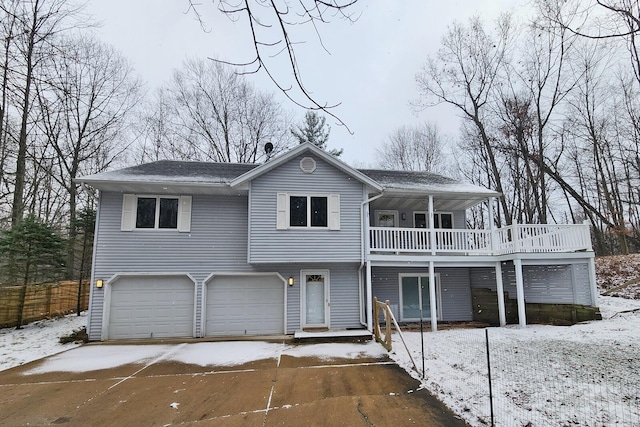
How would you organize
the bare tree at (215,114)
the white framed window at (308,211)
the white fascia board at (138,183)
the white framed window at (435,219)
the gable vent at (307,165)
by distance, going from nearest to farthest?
the white fascia board at (138,183), the white framed window at (308,211), the gable vent at (307,165), the white framed window at (435,219), the bare tree at (215,114)

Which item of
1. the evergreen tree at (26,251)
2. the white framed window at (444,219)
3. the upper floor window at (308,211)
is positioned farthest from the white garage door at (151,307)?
the white framed window at (444,219)

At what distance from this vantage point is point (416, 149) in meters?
26.4

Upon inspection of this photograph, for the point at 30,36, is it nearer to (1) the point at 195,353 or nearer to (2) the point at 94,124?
(1) the point at 195,353

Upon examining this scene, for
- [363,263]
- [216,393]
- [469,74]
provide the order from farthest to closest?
[469,74] < [363,263] < [216,393]

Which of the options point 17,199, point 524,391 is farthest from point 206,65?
point 524,391

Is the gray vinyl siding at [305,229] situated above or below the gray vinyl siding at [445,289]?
above

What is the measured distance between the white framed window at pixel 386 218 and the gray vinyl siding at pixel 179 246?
5.07m

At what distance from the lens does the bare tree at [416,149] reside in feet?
84.7

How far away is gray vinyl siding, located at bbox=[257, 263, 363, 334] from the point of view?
10.4 m

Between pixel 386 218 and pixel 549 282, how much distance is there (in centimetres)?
583

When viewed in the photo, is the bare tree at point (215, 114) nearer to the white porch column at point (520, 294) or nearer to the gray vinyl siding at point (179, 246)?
the gray vinyl siding at point (179, 246)

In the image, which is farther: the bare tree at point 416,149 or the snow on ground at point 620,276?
the bare tree at point 416,149

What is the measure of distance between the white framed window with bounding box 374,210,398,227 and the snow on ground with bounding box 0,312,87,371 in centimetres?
1028

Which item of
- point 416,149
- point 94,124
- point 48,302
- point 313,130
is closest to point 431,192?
point 313,130
